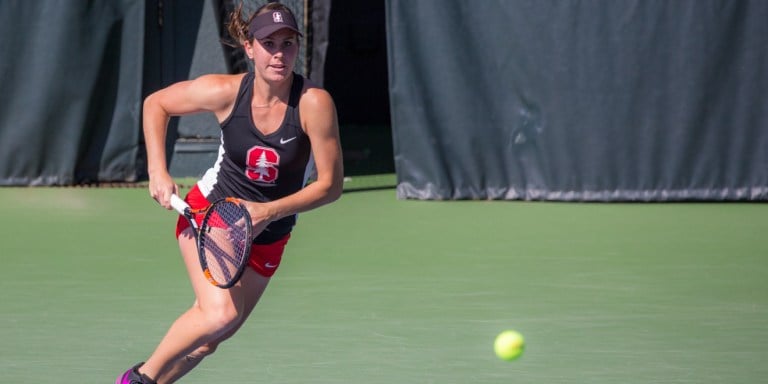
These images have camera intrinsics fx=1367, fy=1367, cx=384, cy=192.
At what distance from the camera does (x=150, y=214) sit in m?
9.63

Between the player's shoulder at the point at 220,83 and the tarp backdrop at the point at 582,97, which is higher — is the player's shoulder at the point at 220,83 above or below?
above

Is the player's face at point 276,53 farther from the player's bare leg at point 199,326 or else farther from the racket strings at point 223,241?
the player's bare leg at point 199,326

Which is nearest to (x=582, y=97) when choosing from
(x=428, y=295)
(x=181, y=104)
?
(x=428, y=295)

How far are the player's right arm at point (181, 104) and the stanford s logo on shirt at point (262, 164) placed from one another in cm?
17

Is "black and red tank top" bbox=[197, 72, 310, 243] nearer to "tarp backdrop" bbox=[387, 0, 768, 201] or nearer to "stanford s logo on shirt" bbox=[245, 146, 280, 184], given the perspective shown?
"stanford s logo on shirt" bbox=[245, 146, 280, 184]

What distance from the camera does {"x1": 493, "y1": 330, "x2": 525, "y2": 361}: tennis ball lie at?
514 centimetres

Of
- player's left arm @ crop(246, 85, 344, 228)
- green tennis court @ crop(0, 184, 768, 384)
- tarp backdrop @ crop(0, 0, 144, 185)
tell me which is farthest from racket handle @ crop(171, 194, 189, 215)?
tarp backdrop @ crop(0, 0, 144, 185)

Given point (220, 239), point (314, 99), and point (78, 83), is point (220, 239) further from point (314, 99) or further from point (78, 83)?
point (78, 83)

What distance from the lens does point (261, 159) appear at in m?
4.35

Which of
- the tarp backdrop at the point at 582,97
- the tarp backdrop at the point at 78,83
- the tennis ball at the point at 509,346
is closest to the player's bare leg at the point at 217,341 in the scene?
the tennis ball at the point at 509,346

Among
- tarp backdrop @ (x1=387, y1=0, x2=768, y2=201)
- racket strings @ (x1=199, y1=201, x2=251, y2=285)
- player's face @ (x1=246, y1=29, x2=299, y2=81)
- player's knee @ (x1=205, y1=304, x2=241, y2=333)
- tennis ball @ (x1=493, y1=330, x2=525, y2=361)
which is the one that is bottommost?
tarp backdrop @ (x1=387, y1=0, x2=768, y2=201)

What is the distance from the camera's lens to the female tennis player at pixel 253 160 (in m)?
4.17

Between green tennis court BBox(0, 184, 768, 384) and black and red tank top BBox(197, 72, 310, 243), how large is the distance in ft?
2.38

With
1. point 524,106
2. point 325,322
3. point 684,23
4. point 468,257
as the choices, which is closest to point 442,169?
point 524,106
